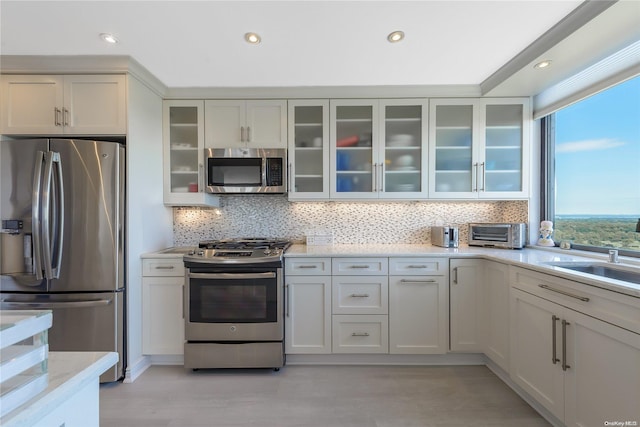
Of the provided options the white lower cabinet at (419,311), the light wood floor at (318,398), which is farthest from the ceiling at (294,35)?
the light wood floor at (318,398)

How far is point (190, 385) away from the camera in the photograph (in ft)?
6.95

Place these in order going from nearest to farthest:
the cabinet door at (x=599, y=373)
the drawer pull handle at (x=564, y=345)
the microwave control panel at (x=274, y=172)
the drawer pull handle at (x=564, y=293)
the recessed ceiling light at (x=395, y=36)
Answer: the cabinet door at (x=599, y=373) < the drawer pull handle at (x=564, y=293) < the drawer pull handle at (x=564, y=345) < the recessed ceiling light at (x=395, y=36) < the microwave control panel at (x=274, y=172)

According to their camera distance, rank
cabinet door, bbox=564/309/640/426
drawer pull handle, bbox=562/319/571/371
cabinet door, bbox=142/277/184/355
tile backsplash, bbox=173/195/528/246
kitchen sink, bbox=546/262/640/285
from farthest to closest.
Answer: tile backsplash, bbox=173/195/528/246 → cabinet door, bbox=142/277/184/355 → kitchen sink, bbox=546/262/640/285 → drawer pull handle, bbox=562/319/571/371 → cabinet door, bbox=564/309/640/426

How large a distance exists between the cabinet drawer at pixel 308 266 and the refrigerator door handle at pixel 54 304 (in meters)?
1.39

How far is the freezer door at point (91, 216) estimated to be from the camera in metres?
2.01

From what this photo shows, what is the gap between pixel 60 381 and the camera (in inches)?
22.8

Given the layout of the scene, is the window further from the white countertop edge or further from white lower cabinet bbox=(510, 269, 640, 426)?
the white countertop edge

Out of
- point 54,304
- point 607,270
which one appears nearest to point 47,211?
point 54,304

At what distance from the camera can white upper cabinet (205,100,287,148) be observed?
2633mm

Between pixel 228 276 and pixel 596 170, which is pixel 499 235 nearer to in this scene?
pixel 596 170

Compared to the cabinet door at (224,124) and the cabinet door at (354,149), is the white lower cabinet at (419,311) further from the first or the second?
the cabinet door at (224,124)

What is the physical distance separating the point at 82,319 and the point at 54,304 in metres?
0.21

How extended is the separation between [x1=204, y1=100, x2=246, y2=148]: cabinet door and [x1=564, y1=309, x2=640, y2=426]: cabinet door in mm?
2709

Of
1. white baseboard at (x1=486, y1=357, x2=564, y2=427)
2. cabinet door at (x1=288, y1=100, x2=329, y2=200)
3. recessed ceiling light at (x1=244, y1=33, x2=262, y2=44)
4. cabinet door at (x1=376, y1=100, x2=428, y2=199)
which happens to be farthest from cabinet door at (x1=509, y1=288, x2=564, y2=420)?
recessed ceiling light at (x1=244, y1=33, x2=262, y2=44)
